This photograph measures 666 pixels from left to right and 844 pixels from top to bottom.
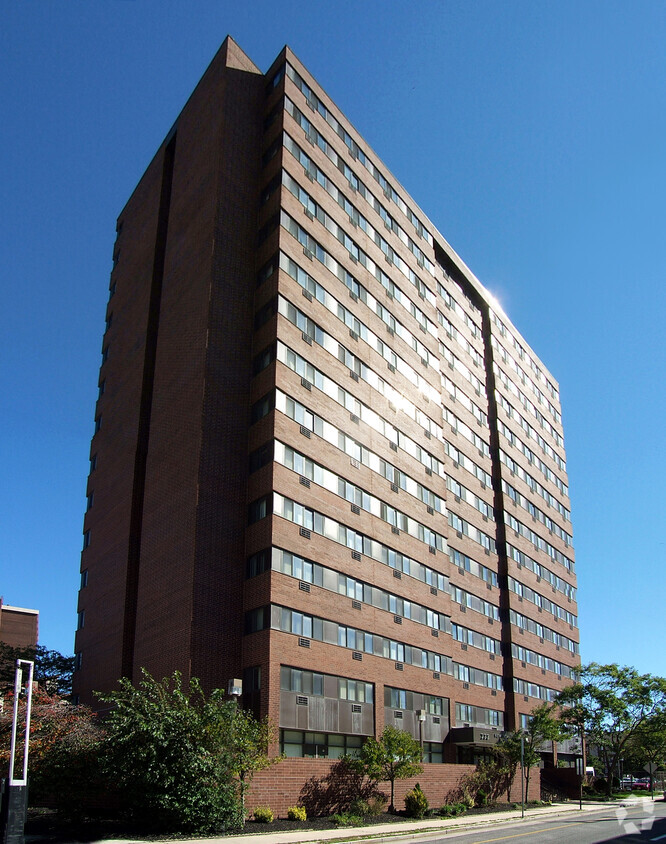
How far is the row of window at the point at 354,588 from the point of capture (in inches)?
1523

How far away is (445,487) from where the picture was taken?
57.8 meters

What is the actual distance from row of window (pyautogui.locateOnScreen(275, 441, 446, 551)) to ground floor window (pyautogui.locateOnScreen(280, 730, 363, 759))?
40.0 feet

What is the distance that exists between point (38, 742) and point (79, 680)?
16729mm

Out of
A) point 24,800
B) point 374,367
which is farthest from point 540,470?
point 24,800

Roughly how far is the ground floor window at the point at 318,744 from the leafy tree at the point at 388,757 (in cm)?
140

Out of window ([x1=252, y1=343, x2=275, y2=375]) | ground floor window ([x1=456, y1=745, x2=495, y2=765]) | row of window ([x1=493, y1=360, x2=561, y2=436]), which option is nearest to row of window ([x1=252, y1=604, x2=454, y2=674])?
ground floor window ([x1=456, y1=745, x2=495, y2=765])

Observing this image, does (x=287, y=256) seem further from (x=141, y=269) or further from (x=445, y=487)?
(x=445, y=487)

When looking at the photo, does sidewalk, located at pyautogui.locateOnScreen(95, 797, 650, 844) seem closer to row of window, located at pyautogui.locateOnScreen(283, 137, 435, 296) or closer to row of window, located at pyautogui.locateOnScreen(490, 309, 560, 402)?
row of window, located at pyautogui.locateOnScreen(283, 137, 435, 296)

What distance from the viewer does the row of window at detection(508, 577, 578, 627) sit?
224 feet

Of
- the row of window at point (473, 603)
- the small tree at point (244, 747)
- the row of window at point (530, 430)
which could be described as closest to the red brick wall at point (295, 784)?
the small tree at point (244, 747)

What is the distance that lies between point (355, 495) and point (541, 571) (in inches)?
1466

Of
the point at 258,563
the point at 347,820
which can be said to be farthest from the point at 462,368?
the point at 347,820

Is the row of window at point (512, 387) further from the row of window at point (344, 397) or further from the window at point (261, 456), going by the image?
the window at point (261, 456)

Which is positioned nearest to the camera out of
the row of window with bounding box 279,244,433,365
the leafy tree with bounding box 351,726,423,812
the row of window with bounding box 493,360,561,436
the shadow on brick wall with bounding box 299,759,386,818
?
the shadow on brick wall with bounding box 299,759,386,818
